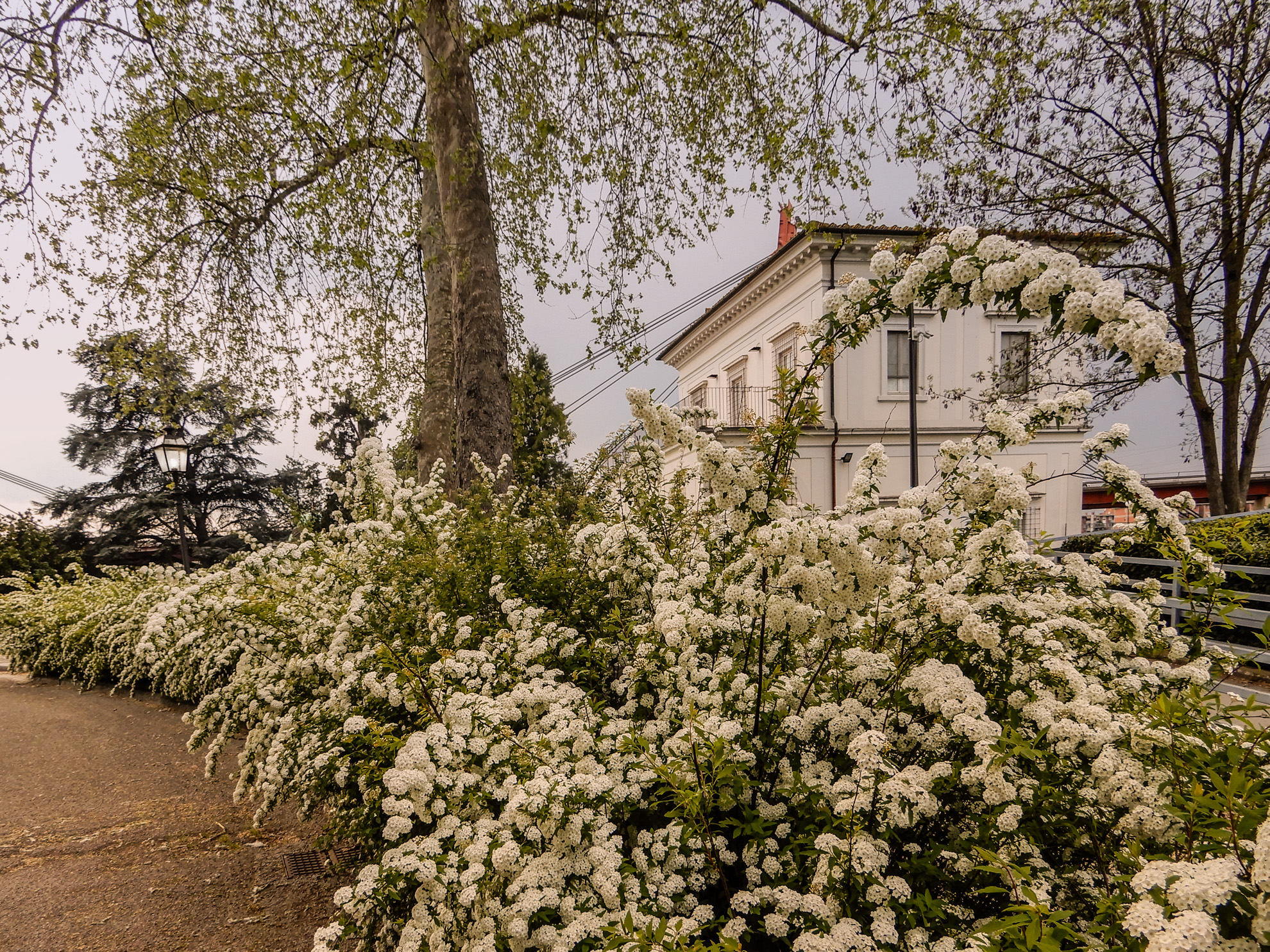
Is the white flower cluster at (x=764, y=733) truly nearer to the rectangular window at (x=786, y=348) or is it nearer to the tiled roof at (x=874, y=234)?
the tiled roof at (x=874, y=234)

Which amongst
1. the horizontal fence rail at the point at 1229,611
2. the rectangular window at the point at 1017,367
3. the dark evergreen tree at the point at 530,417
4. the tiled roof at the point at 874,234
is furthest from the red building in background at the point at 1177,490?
the dark evergreen tree at the point at 530,417

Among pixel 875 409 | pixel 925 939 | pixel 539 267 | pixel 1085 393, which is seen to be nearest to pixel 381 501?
pixel 925 939

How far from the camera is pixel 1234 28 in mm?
8789

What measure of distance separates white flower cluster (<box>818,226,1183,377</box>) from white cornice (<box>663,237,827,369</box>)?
1103 centimetres

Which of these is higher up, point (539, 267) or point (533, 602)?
point (539, 267)

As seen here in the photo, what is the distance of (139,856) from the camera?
348 cm

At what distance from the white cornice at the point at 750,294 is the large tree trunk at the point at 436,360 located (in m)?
8.06

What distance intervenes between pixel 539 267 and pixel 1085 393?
663 cm

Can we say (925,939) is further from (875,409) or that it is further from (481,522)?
(875,409)

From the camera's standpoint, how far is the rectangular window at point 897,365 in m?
16.8

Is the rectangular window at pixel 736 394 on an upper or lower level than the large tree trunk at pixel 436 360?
upper

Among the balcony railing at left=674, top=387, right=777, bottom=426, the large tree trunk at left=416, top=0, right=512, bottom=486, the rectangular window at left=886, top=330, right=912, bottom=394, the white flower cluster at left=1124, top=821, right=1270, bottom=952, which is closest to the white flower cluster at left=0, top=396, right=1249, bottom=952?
the white flower cluster at left=1124, top=821, right=1270, bottom=952

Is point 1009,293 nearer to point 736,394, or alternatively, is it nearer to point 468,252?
point 468,252

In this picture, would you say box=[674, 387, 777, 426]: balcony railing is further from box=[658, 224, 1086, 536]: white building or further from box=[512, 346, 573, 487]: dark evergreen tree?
box=[512, 346, 573, 487]: dark evergreen tree
